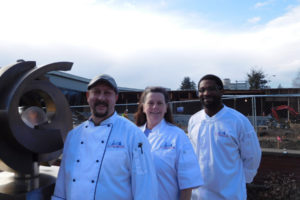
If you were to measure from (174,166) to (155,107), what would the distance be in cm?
53

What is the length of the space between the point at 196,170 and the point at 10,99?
63.1 inches

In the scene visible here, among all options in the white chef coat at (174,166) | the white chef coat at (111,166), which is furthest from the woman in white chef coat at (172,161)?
the white chef coat at (111,166)

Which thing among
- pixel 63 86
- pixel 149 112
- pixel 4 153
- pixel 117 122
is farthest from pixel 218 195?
pixel 63 86

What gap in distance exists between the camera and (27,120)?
233 cm

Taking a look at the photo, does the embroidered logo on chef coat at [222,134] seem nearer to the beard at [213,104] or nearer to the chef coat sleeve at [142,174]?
the beard at [213,104]

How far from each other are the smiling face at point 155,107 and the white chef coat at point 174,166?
194mm

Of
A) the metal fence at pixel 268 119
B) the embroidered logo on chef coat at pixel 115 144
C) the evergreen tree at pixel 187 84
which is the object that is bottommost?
the metal fence at pixel 268 119

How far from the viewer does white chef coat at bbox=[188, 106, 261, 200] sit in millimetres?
2912

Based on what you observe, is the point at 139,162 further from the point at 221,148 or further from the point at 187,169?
the point at 221,148

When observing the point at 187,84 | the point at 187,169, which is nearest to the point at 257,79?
the point at 187,84

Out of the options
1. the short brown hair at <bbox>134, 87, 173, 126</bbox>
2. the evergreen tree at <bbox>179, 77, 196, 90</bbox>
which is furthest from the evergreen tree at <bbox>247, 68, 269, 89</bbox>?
the short brown hair at <bbox>134, 87, 173, 126</bbox>

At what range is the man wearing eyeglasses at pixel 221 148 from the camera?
2.91 metres

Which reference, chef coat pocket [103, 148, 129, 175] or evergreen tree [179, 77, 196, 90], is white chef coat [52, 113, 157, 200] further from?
evergreen tree [179, 77, 196, 90]

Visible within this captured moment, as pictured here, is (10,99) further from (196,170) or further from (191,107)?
(191,107)
